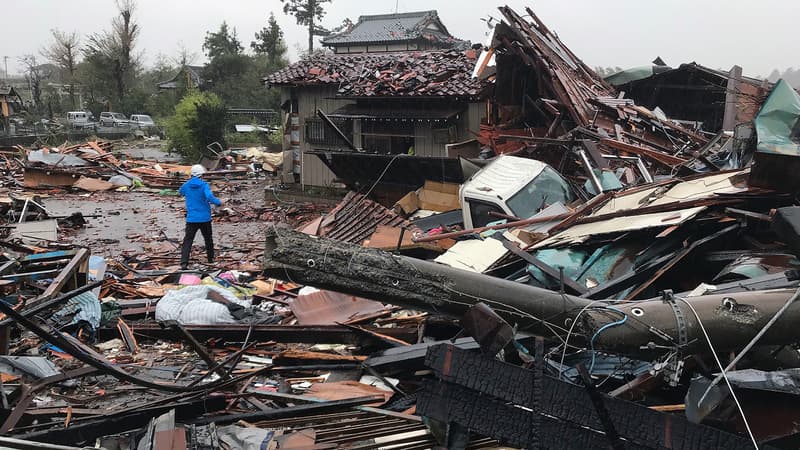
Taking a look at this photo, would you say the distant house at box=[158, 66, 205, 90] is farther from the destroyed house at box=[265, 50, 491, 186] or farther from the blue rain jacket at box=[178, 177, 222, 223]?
the blue rain jacket at box=[178, 177, 222, 223]

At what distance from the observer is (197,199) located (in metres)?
9.23

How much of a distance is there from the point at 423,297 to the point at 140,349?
412cm

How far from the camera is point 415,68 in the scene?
54.4 feet

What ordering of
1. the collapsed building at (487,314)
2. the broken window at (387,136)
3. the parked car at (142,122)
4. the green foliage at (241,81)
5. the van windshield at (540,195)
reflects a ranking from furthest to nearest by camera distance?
the parked car at (142,122) → the green foliage at (241,81) → the broken window at (387,136) → the van windshield at (540,195) → the collapsed building at (487,314)

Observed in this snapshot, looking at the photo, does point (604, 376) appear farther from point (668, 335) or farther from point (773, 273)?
point (773, 273)

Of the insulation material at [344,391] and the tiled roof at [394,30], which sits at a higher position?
the tiled roof at [394,30]

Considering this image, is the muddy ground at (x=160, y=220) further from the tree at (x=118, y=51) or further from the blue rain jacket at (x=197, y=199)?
the tree at (x=118, y=51)

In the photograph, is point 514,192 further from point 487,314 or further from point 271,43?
point 271,43

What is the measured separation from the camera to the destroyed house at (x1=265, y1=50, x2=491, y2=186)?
1502 cm

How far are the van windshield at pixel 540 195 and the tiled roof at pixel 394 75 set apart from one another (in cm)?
520

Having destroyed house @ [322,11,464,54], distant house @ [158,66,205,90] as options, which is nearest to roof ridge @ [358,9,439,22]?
destroyed house @ [322,11,464,54]

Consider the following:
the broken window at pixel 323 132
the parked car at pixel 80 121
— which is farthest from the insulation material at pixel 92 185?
the parked car at pixel 80 121

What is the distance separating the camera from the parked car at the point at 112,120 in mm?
37031

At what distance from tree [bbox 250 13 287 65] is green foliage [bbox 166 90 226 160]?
14140 mm
